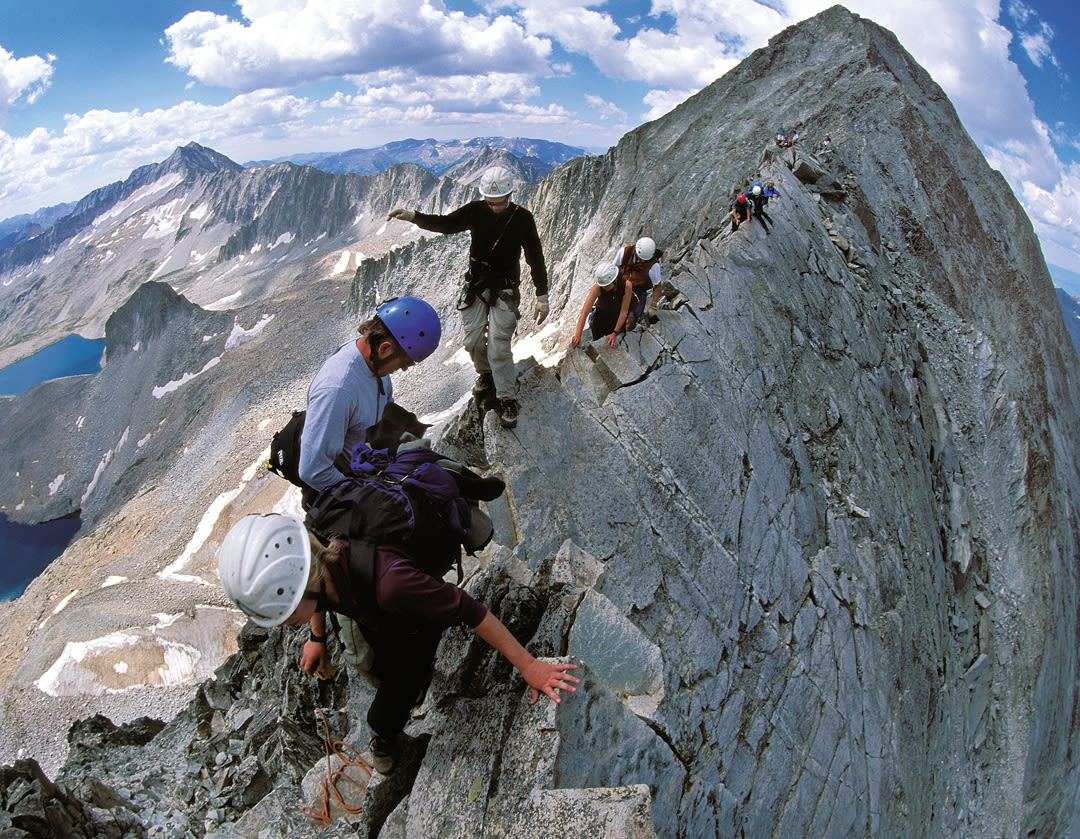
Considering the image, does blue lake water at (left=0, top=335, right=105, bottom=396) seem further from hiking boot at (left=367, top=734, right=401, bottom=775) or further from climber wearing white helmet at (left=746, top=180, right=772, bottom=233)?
hiking boot at (left=367, top=734, right=401, bottom=775)

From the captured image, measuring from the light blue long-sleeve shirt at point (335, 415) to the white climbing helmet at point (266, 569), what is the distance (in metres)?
1.44

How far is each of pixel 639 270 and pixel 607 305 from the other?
3.01 feet

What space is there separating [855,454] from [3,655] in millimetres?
50074

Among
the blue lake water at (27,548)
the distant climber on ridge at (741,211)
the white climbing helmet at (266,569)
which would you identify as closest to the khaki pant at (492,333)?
the white climbing helmet at (266,569)

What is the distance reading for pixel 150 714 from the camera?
1032 inches

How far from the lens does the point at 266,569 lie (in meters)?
3.89

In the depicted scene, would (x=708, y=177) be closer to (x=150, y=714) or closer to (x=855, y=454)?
(x=855, y=454)

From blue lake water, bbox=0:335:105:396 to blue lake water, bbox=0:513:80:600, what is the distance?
267 ft

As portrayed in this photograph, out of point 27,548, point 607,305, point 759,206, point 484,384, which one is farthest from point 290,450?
point 27,548

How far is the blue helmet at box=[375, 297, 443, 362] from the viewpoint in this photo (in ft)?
19.1

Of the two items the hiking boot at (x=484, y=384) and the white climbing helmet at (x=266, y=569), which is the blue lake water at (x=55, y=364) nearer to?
the hiking boot at (x=484, y=384)

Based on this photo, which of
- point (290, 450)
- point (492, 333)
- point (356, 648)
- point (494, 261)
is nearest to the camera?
point (356, 648)

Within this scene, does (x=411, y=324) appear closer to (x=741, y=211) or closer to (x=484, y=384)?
(x=484, y=384)

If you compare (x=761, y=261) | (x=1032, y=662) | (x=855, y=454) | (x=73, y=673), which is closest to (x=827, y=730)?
(x=855, y=454)
